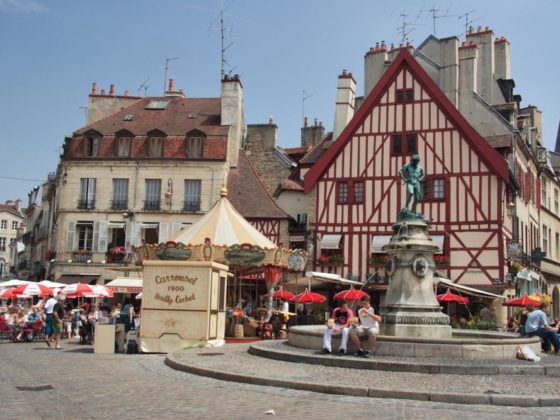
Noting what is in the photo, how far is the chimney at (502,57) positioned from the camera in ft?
105

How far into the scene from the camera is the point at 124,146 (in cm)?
3281

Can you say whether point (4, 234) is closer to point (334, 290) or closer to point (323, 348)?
point (334, 290)

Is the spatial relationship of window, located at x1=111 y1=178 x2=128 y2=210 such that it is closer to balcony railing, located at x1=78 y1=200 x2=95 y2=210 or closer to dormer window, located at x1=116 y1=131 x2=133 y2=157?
balcony railing, located at x1=78 y1=200 x2=95 y2=210

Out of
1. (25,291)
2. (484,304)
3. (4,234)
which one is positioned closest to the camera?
(25,291)

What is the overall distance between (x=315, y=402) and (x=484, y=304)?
19339mm

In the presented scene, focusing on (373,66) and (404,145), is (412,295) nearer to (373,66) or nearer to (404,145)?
(404,145)

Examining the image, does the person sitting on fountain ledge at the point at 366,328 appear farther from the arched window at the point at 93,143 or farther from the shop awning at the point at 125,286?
the arched window at the point at 93,143

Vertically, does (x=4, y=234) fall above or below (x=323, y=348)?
above

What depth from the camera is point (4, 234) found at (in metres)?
76.5

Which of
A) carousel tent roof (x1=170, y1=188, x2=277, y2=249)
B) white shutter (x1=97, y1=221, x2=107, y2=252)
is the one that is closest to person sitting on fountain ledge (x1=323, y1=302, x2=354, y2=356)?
carousel tent roof (x1=170, y1=188, x2=277, y2=249)

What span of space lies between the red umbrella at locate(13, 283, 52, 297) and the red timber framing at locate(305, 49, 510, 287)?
37.9ft

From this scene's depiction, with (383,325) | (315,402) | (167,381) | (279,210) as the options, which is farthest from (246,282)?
(315,402)

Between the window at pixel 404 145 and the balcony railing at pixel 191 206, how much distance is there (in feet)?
31.5

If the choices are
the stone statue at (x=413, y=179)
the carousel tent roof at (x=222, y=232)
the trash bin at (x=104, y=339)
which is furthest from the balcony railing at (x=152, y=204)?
the stone statue at (x=413, y=179)
